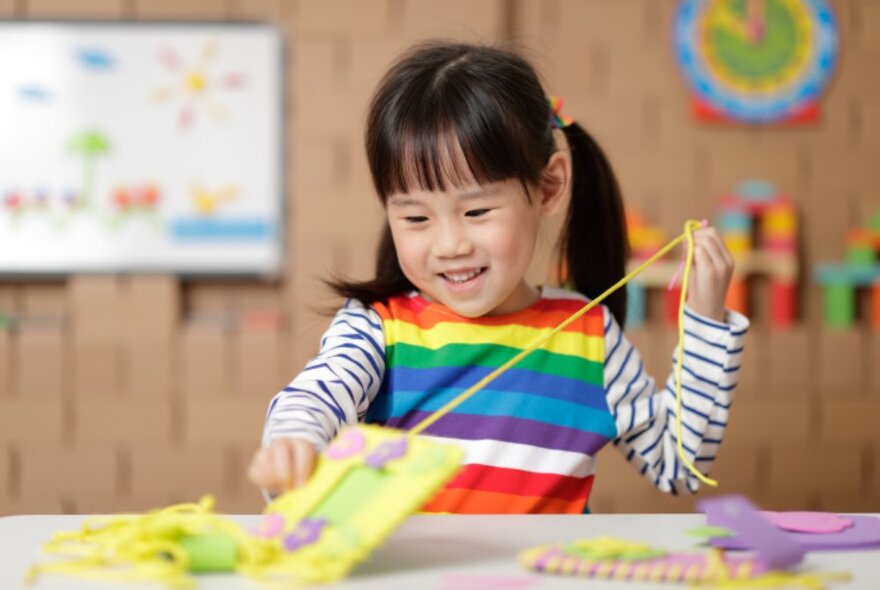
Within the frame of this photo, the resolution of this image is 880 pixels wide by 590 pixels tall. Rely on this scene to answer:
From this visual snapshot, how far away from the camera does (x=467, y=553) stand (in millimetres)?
642

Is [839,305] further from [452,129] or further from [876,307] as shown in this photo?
[452,129]

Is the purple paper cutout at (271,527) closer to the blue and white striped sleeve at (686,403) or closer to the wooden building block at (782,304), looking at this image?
the blue and white striped sleeve at (686,403)

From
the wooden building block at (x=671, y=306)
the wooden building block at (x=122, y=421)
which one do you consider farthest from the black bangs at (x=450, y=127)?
the wooden building block at (x=122, y=421)

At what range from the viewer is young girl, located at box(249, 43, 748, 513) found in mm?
963

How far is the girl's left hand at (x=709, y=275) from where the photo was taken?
38.6 inches

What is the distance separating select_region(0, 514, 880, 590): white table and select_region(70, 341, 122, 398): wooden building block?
165 centimetres

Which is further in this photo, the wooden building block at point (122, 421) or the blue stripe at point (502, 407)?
the wooden building block at point (122, 421)

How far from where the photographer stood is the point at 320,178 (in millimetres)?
2375

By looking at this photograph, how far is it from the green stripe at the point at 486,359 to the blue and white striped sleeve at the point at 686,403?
0.09 ft

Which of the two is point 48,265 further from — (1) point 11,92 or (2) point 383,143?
(2) point 383,143

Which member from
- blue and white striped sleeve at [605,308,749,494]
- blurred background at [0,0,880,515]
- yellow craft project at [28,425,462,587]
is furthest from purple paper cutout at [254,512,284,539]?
blurred background at [0,0,880,515]

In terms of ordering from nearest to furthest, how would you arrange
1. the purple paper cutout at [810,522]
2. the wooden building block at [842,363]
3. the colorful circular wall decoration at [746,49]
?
1. the purple paper cutout at [810,522]
2. the wooden building block at [842,363]
3. the colorful circular wall decoration at [746,49]

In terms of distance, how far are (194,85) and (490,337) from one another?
5.07 feet

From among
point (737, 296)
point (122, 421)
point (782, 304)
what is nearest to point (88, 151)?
point (122, 421)
